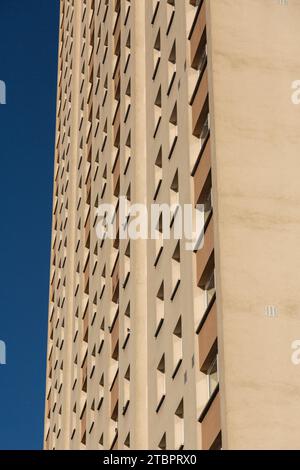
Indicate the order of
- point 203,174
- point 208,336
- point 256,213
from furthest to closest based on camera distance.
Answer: point 203,174 → point 256,213 → point 208,336

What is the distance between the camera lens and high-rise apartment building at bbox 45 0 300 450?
75.0 feet

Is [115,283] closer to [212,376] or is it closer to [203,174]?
[203,174]

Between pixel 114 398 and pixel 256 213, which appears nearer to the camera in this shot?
pixel 256 213

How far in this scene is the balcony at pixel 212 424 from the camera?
23062 mm

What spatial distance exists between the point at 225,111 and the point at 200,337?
5251 millimetres

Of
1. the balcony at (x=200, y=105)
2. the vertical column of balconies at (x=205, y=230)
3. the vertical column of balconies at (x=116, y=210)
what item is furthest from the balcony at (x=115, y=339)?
the balcony at (x=200, y=105)

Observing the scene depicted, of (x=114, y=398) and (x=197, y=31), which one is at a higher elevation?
(x=197, y=31)

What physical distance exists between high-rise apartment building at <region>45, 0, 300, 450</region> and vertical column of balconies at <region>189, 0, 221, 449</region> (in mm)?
51

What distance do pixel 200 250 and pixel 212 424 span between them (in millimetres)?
4616

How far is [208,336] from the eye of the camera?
81.0 ft

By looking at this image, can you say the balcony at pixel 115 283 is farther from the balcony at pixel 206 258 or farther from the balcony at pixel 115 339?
the balcony at pixel 206 258

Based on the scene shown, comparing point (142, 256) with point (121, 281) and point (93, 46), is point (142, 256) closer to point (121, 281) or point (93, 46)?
point (121, 281)

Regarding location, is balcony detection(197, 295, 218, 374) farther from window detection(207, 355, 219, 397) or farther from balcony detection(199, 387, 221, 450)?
balcony detection(199, 387, 221, 450)

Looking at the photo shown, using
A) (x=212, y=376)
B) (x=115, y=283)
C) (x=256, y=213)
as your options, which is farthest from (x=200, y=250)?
(x=115, y=283)
